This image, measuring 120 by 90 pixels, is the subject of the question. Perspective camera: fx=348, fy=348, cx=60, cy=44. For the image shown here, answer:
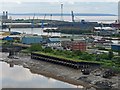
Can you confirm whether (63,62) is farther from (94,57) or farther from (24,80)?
(24,80)

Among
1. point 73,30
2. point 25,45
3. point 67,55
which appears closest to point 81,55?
point 67,55

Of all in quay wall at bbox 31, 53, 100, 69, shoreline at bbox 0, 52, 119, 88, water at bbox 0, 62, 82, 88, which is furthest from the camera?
quay wall at bbox 31, 53, 100, 69

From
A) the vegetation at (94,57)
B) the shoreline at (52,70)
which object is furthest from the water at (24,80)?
the vegetation at (94,57)

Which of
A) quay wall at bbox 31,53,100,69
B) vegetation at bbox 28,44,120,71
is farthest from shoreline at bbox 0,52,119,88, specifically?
vegetation at bbox 28,44,120,71

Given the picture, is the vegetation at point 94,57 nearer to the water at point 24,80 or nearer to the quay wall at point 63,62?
the quay wall at point 63,62

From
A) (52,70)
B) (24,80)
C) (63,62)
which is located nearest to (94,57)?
(63,62)

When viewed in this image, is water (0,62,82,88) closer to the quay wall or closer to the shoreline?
the shoreline
